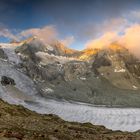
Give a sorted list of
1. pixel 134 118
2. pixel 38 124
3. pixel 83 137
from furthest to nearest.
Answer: pixel 134 118 < pixel 38 124 < pixel 83 137

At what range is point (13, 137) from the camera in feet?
110

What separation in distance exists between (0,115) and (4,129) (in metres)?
11.9

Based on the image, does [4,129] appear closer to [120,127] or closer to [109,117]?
[120,127]

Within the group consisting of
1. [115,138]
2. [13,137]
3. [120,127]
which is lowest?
[13,137]

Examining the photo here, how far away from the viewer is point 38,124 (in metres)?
45.8

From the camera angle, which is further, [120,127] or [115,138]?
[120,127]

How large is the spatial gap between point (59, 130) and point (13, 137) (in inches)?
439

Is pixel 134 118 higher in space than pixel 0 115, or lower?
higher

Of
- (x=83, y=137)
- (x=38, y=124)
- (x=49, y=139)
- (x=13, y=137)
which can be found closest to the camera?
(x=13, y=137)

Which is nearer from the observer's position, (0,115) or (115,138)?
(115,138)

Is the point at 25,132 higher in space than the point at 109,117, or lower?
lower

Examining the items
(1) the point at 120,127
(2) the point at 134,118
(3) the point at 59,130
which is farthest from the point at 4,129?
(2) the point at 134,118

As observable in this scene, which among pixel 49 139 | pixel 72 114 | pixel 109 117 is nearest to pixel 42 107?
pixel 72 114

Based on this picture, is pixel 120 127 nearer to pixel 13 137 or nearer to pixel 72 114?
pixel 72 114
